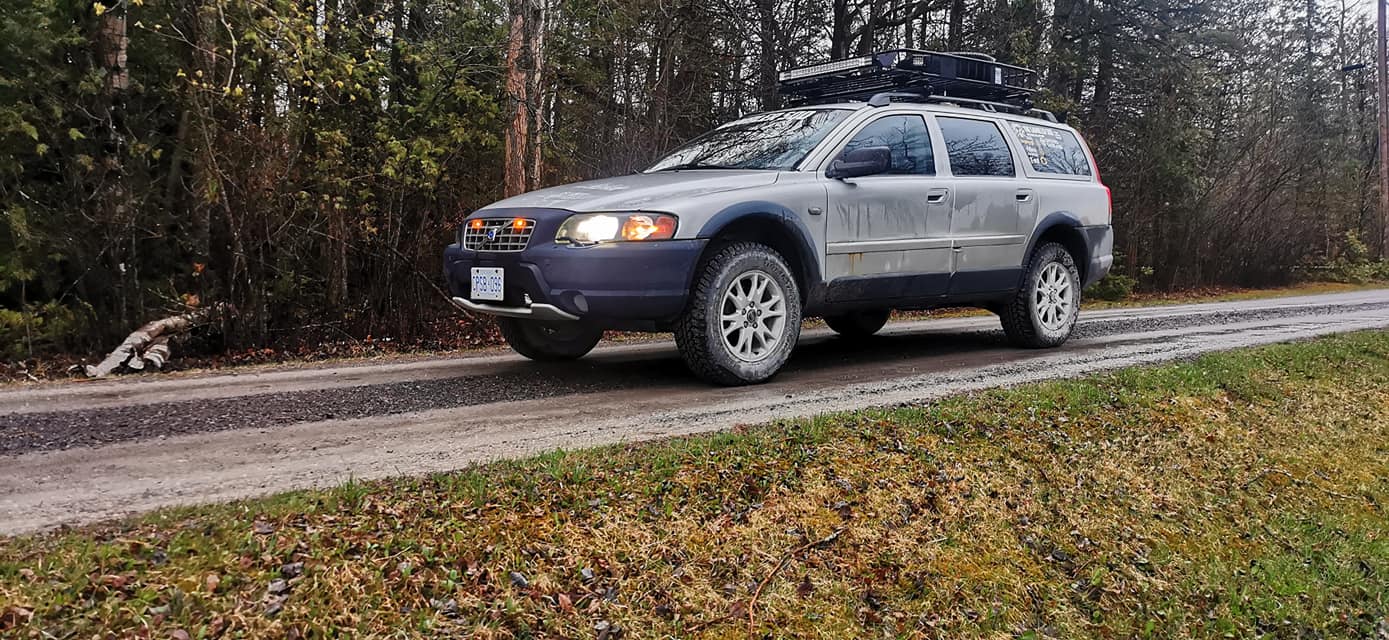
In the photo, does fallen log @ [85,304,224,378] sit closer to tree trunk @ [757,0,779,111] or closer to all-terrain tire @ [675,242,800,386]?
all-terrain tire @ [675,242,800,386]

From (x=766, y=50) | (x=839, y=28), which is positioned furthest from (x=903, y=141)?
(x=839, y=28)

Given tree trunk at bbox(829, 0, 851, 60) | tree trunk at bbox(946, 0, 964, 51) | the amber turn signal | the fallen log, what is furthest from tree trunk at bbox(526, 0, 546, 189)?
tree trunk at bbox(946, 0, 964, 51)

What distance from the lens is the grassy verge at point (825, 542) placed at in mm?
2637

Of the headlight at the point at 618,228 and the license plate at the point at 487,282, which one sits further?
the license plate at the point at 487,282

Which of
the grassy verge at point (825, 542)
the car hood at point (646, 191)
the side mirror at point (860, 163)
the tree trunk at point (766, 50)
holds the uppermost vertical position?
the tree trunk at point (766, 50)

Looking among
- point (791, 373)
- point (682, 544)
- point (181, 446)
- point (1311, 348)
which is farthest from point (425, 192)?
point (1311, 348)

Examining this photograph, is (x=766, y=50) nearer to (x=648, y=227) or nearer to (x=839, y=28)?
(x=839, y=28)

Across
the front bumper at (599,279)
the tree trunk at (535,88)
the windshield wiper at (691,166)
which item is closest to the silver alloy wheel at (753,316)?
the front bumper at (599,279)

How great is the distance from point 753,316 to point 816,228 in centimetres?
74

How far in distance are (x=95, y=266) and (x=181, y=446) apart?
15.4ft

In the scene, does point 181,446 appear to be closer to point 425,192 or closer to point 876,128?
point 876,128

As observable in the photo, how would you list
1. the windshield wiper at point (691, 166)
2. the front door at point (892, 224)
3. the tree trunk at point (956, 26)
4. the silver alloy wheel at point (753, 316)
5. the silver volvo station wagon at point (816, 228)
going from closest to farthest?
the silver volvo station wagon at point (816, 228)
the silver alloy wheel at point (753, 316)
the front door at point (892, 224)
the windshield wiper at point (691, 166)
the tree trunk at point (956, 26)

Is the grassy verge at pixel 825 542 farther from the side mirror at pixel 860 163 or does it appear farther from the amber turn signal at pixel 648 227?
the side mirror at pixel 860 163

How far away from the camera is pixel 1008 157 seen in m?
7.30
